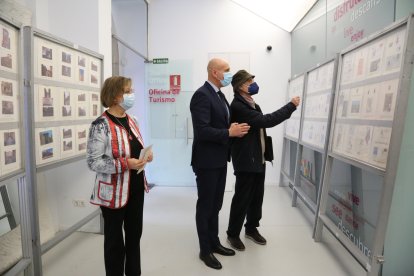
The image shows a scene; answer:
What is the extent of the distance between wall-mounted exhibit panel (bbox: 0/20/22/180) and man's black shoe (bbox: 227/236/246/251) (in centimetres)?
180

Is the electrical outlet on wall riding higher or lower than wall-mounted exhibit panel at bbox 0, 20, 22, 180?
lower

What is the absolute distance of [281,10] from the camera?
4.36m

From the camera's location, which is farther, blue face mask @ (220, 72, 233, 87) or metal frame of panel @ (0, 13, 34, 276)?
blue face mask @ (220, 72, 233, 87)

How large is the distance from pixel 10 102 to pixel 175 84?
3.35 m

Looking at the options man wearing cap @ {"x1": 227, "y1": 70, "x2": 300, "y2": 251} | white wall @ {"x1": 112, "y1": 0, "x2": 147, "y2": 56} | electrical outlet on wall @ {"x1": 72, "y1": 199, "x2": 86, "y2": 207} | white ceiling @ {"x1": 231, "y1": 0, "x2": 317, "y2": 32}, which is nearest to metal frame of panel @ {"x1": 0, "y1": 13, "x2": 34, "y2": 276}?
electrical outlet on wall @ {"x1": 72, "y1": 199, "x2": 86, "y2": 207}

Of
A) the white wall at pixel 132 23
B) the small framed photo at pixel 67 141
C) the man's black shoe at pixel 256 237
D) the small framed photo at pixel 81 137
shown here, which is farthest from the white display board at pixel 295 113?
the small framed photo at pixel 67 141

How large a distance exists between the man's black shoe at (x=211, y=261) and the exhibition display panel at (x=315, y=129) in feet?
3.90

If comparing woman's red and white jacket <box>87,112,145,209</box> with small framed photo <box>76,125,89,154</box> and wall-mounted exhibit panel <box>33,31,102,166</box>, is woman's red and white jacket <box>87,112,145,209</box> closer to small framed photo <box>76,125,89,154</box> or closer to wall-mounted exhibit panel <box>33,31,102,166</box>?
wall-mounted exhibit panel <box>33,31,102,166</box>

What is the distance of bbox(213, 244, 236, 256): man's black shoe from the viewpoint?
255 centimetres

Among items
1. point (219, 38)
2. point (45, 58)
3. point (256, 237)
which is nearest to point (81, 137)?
point (45, 58)

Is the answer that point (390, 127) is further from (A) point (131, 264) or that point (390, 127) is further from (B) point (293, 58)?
(B) point (293, 58)

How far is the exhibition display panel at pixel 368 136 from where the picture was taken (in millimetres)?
1751

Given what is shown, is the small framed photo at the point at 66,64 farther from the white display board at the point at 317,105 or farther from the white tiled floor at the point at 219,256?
the white display board at the point at 317,105

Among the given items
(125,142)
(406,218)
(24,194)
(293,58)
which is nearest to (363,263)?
(406,218)
